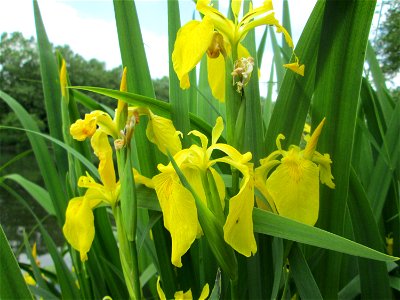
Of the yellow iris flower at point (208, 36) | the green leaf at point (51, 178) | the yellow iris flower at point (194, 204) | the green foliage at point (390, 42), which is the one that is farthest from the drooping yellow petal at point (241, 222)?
the green foliage at point (390, 42)

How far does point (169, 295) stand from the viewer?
1.49 ft

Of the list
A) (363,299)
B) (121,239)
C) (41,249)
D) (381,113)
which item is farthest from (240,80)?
(41,249)

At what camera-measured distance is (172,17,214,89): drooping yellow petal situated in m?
0.33

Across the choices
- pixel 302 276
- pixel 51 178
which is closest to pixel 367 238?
pixel 302 276

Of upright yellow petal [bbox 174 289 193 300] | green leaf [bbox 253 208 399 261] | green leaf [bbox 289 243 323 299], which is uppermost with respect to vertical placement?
green leaf [bbox 253 208 399 261]

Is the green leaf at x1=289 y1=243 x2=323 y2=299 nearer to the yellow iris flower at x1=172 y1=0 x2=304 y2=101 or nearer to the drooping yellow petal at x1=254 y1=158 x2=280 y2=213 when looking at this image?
the drooping yellow petal at x1=254 y1=158 x2=280 y2=213

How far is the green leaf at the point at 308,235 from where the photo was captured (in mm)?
281

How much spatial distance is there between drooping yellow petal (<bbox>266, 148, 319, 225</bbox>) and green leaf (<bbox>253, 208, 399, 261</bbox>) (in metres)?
0.03

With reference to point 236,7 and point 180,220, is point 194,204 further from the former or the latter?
point 236,7

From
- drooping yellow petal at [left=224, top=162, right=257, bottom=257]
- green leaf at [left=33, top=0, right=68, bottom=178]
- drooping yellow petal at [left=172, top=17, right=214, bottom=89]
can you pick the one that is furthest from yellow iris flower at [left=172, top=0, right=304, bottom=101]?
green leaf at [left=33, top=0, right=68, bottom=178]

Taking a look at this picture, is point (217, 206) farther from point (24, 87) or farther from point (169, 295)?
point (24, 87)

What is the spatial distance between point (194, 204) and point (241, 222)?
39 millimetres

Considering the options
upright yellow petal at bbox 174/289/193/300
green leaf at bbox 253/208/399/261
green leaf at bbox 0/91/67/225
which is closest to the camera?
green leaf at bbox 253/208/399/261

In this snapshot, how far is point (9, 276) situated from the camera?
0.93ft
